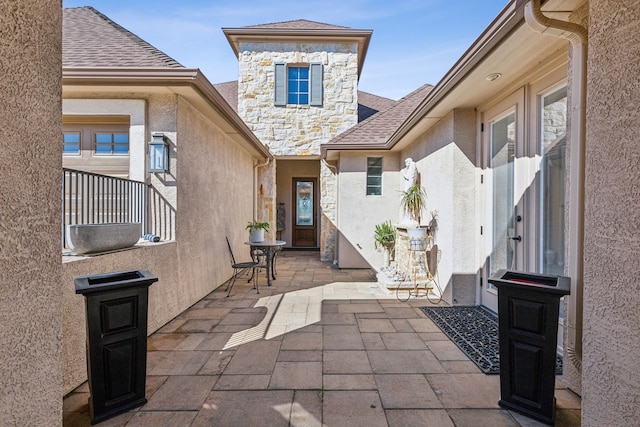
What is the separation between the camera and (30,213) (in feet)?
4.54

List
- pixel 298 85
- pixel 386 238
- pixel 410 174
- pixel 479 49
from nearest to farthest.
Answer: pixel 479 49 < pixel 410 174 < pixel 386 238 < pixel 298 85

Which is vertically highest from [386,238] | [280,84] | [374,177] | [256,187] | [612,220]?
[280,84]

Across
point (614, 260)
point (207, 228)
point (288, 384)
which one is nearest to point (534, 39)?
point (614, 260)

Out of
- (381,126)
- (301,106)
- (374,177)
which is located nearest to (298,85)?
(301,106)

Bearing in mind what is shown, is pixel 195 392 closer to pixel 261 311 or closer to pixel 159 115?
pixel 261 311

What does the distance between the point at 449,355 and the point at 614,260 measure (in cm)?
171

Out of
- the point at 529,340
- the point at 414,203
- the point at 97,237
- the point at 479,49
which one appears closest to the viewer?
the point at 529,340

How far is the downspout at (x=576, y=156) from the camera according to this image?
225 centimetres

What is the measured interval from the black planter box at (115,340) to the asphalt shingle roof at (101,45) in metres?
2.37

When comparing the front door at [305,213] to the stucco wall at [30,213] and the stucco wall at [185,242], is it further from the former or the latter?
the stucco wall at [30,213]

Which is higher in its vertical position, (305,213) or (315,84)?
(315,84)

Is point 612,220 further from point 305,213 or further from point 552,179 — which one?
point 305,213

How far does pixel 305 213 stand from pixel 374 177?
441cm

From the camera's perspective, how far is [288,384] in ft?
8.04
